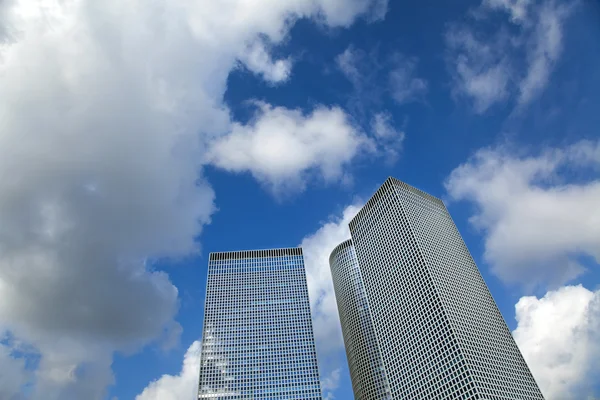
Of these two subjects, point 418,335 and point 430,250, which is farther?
point 430,250

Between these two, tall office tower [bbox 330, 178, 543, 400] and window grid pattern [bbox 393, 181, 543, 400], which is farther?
window grid pattern [bbox 393, 181, 543, 400]

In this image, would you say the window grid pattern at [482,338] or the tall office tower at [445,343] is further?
the window grid pattern at [482,338]

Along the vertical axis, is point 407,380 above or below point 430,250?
below

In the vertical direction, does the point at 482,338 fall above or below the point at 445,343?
above

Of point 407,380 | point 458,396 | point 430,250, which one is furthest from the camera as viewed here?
point 430,250

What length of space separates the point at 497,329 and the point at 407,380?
4760cm

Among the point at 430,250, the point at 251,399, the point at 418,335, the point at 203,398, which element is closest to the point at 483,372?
the point at 418,335

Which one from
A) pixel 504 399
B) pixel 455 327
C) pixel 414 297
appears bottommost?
pixel 504 399

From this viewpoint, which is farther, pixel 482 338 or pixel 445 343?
pixel 482 338

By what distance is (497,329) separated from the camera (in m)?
188

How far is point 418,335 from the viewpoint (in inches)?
7156

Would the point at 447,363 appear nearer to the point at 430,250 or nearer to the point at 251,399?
the point at 430,250

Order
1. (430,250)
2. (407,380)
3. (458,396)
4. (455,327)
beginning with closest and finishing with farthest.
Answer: (458,396) → (455,327) → (407,380) → (430,250)

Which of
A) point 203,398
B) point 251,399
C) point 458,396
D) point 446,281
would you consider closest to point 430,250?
point 446,281
